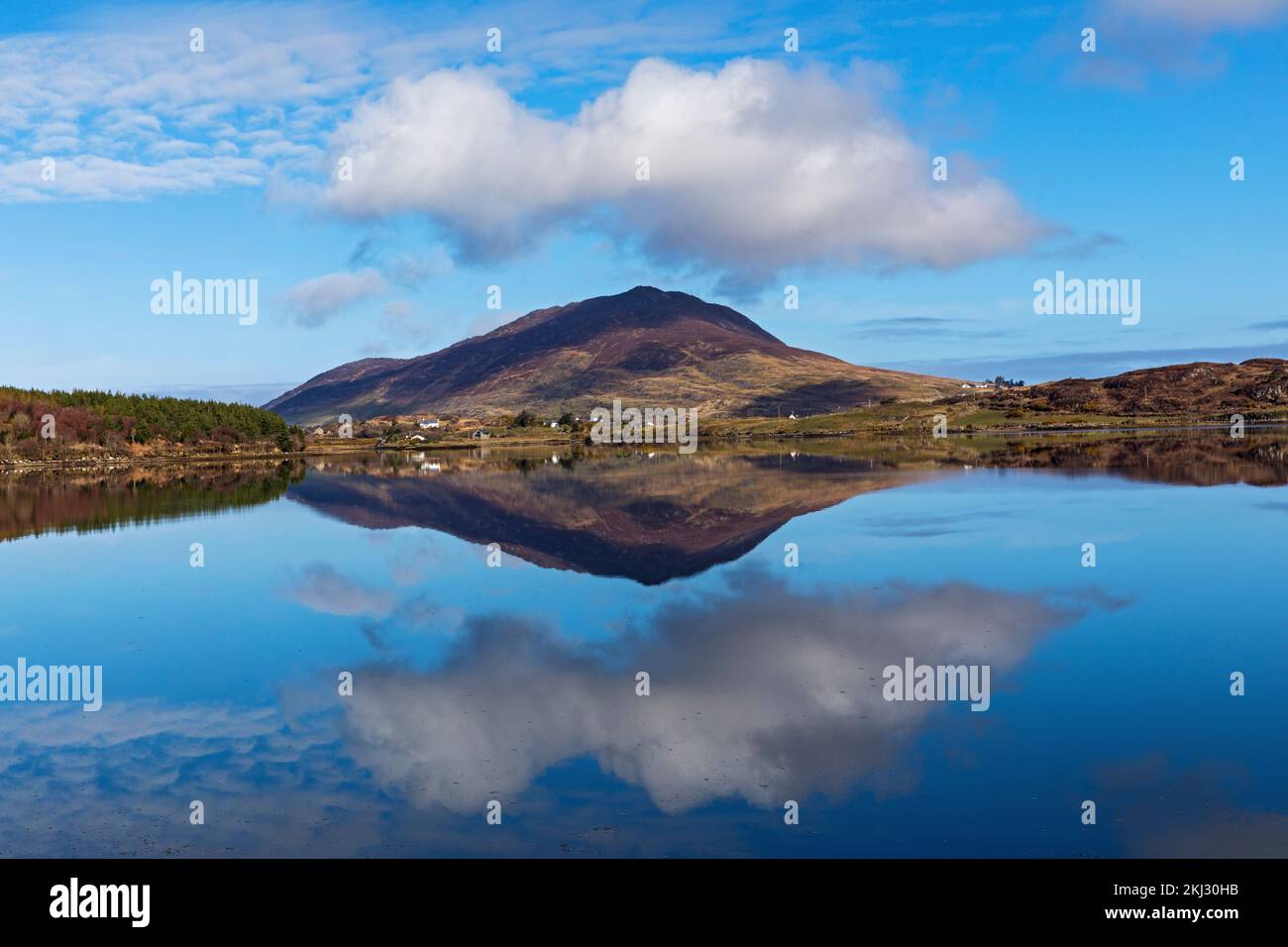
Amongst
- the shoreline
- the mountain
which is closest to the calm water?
the shoreline

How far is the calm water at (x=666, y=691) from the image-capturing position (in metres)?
11.8

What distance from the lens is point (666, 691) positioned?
55.8 ft

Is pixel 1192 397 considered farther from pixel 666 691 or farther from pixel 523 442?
pixel 666 691

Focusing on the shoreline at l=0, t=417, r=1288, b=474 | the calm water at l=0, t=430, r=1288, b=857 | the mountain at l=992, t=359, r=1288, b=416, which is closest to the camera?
the calm water at l=0, t=430, r=1288, b=857

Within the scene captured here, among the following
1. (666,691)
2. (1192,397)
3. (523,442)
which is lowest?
(666,691)

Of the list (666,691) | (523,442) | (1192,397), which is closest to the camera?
(666,691)

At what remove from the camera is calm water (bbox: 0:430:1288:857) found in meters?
11.8

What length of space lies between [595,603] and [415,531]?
63.9ft

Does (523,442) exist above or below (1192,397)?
below

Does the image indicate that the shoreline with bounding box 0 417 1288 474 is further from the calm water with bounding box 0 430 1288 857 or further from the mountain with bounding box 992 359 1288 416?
the calm water with bounding box 0 430 1288 857

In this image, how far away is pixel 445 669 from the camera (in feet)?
62.7

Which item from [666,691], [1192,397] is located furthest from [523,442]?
[666,691]
